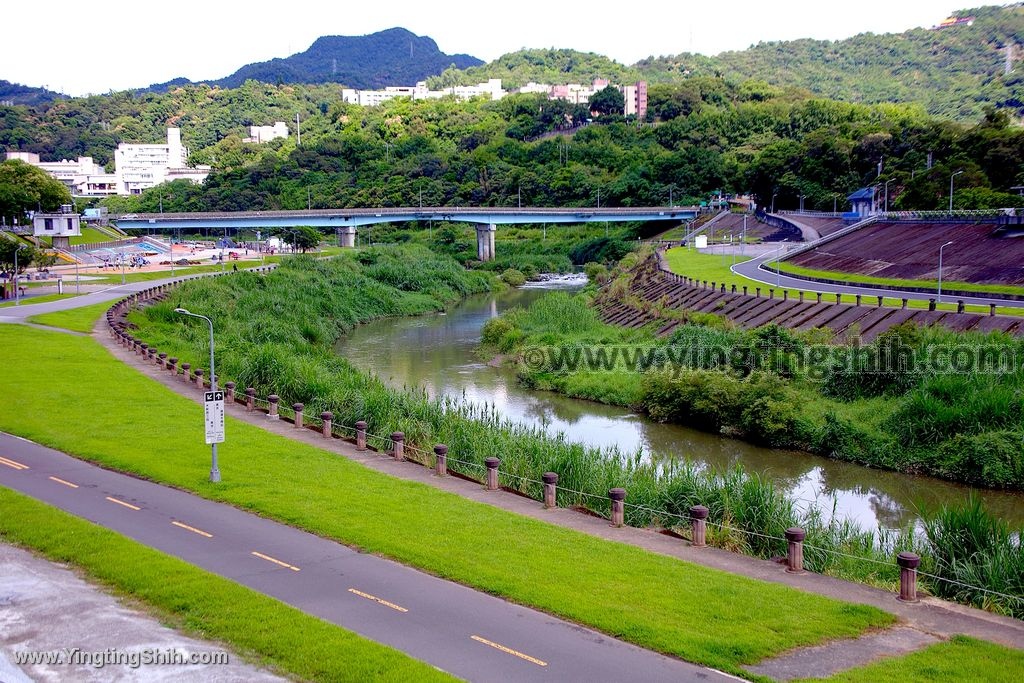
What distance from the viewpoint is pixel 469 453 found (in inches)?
1118

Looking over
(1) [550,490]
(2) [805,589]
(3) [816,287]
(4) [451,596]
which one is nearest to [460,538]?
(4) [451,596]

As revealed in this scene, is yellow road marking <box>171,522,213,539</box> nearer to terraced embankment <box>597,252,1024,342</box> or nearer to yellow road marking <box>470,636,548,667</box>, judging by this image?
yellow road marking <box>470,636,548,667</box>

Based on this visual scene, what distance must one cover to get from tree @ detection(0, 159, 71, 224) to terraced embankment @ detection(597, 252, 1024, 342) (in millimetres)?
68904

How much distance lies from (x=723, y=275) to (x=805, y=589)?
5825cm

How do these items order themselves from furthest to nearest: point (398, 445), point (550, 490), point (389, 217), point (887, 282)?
1. point (389, 217)
2. point (887, 282)
3. point (398, 445)
4. point (550, 490)

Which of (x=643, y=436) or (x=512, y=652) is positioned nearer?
(x=512, y=652)

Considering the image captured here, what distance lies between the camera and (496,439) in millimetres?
29938

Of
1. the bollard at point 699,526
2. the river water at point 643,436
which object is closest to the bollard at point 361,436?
the river water at point 643,436

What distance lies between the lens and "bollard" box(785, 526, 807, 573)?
18469 mm

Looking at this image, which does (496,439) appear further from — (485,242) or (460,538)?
(485,242)

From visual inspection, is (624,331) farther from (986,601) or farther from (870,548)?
(986,601)

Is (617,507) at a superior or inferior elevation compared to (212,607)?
inferior

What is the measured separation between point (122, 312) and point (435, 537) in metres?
45.1

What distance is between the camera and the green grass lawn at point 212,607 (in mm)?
13734
